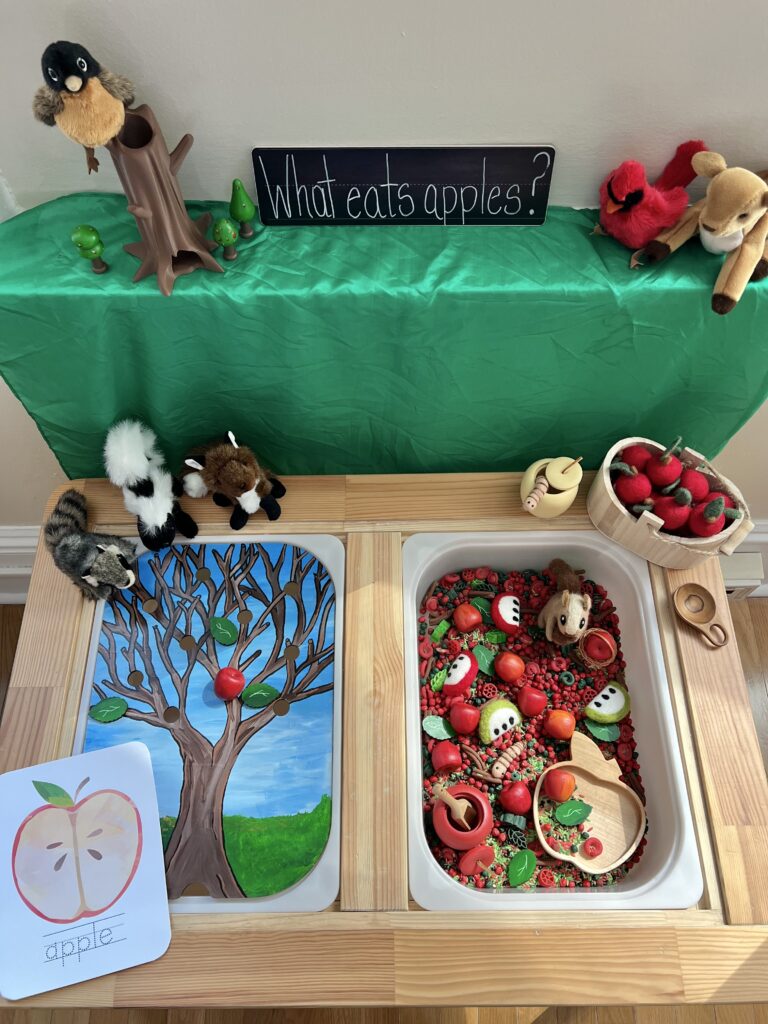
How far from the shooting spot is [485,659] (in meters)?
1.22

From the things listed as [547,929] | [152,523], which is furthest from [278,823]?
[152,523]

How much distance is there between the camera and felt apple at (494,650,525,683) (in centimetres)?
119

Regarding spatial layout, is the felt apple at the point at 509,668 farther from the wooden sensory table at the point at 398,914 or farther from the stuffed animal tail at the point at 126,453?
the stuffed animal tail at the point at 126,453

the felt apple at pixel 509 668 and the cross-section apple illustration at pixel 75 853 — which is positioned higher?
the felt apple at pixel 509 668

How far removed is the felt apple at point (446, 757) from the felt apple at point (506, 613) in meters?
0.22

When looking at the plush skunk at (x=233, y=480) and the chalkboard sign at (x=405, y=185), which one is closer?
the chalkboard sign at (x=405, y=185)

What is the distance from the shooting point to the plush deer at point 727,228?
0.91 m

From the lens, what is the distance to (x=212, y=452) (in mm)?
1129

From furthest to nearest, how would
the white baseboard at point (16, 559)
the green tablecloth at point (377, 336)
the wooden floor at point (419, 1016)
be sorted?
the white baseboard at point (16, 559) → the wooden floor at point (419, 1016) → the green tablecloth at point (377, 336)

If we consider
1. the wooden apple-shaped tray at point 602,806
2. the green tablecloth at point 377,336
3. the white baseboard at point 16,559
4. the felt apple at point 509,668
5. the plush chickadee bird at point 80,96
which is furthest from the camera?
the white baseboard at point 16,559

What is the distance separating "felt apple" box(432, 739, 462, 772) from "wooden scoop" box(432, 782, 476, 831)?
0.15ft

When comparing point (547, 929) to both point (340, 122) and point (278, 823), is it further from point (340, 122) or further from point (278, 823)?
point (340, 122)

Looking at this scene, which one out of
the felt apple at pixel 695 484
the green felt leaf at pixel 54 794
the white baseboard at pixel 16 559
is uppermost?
the felt apple at pixel 695 484

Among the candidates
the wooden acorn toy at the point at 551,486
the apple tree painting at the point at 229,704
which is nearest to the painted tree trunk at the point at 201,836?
the apple tree painting at the point at 229,704
